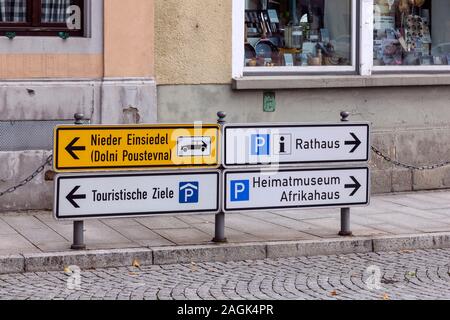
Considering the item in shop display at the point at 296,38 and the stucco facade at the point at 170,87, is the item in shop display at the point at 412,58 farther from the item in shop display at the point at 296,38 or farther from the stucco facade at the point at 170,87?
the item in shop display at the point at 296,38

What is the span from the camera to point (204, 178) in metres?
10.3

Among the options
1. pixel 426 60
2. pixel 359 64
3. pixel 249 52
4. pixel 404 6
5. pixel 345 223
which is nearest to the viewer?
pixel 345 223

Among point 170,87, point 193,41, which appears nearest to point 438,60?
point 193,41

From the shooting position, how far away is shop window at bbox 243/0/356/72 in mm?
13758

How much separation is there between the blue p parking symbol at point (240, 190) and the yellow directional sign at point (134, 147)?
0.29 meters

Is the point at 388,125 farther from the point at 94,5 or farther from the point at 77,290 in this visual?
the point at 77,290

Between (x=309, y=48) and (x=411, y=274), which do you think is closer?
(x=411, y=274)

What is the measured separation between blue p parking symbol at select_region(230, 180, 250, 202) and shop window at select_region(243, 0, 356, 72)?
11.3ft

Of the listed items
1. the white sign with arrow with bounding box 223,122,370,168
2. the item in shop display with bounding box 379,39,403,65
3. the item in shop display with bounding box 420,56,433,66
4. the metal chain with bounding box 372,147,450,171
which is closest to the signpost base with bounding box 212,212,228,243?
the white sign with arrow with bounding box 223,122,370,168

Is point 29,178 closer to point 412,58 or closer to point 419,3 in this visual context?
point 412,58

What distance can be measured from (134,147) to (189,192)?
691mm

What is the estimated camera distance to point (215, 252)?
1027cm

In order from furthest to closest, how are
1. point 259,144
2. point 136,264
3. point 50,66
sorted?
point 50,66, point 259,144, point 136,264
